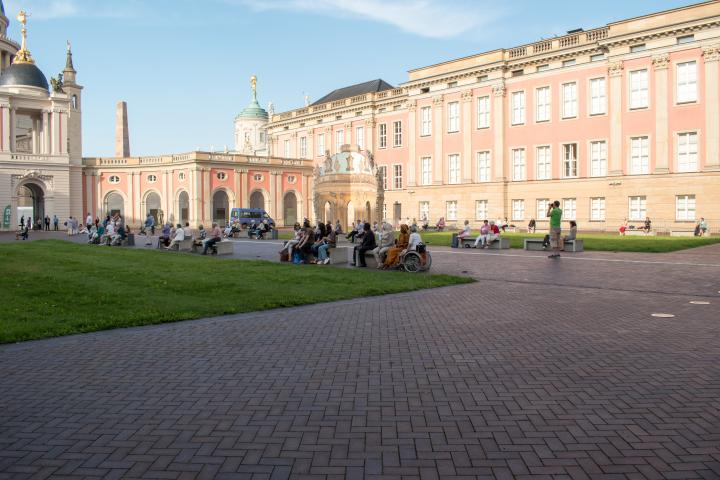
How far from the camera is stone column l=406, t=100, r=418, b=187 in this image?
57.9 m

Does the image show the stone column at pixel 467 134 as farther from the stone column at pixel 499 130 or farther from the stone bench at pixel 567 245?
the stone bench at pixel 567 245

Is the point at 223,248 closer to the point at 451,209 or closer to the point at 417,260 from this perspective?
the point at 417,260

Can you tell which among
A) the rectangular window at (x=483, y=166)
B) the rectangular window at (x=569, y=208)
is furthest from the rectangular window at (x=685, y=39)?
the rectangular window at (x=483, y=166)

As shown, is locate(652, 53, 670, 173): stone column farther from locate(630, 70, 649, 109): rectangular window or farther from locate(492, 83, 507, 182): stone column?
locate(492, 83, 507, 182): stone column

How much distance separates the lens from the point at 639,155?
42.8 m

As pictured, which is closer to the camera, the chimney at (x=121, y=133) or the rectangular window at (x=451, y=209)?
the rectangular window at (x=451, y=209)

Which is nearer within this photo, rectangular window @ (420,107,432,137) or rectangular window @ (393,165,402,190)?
rectangular window @ (420,107,432,137)

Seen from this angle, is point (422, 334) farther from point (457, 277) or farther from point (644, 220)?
point (644, 220)

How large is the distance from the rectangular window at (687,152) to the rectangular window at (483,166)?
15697 millimetres

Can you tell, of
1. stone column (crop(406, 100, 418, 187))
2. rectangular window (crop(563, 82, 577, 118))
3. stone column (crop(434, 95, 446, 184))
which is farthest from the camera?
stone column (crop(406, 100, 418, 187))

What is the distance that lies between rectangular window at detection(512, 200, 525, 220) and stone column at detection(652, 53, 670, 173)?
36.5 feet

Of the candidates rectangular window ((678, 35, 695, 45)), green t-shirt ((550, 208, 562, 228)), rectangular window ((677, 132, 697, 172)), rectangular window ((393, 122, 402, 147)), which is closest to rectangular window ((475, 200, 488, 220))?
rectangular window ((393, 122, 402, 147))

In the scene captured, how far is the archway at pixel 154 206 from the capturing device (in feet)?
220

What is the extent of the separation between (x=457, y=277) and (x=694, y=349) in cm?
781
